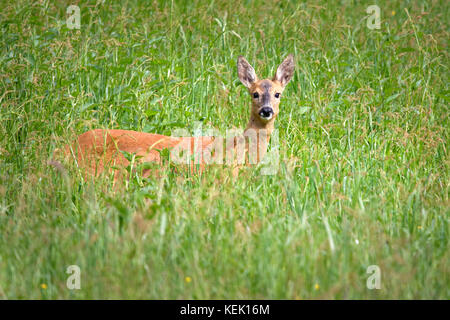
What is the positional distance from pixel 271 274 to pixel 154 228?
0.73 metres

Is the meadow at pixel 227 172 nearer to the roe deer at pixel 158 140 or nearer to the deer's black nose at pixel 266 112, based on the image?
the roe deer at pixel 158 140

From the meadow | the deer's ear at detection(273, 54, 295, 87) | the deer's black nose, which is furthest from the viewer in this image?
the deer's ear at detection(273, 54, 295, 87)

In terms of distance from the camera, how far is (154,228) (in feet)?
10.9

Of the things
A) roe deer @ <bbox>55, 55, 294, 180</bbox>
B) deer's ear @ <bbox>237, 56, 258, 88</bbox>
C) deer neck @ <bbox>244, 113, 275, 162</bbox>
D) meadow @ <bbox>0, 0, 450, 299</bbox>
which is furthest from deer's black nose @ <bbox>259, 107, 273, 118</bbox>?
deer's ear @ <bbox>237, 56, 258, 88</bbox>

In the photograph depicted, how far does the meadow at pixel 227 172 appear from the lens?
10.0 ft

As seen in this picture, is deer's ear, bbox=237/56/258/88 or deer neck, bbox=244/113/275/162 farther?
deer's ear, bbox=237/56/258/88

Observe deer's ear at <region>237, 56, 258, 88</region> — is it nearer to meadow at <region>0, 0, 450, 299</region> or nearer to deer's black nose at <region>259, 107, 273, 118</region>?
meadow at <region>0, 0, 450, 299</region>

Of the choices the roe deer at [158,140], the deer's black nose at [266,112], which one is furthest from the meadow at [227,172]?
the deer's black nose at [266,112]

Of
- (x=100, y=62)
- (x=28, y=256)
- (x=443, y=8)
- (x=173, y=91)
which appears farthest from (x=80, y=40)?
(x=443, y=8)

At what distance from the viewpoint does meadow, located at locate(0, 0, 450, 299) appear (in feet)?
10.0

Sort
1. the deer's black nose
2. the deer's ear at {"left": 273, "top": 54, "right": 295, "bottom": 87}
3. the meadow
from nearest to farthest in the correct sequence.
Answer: the meadow, the deer's black nose, the deer's ear at {"left": 273, "top": 54, "right": 295, "bottom": 87}

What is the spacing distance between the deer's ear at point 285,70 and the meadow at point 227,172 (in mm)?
311

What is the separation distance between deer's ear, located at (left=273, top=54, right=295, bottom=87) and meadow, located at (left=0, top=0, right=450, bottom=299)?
311 millimetres
